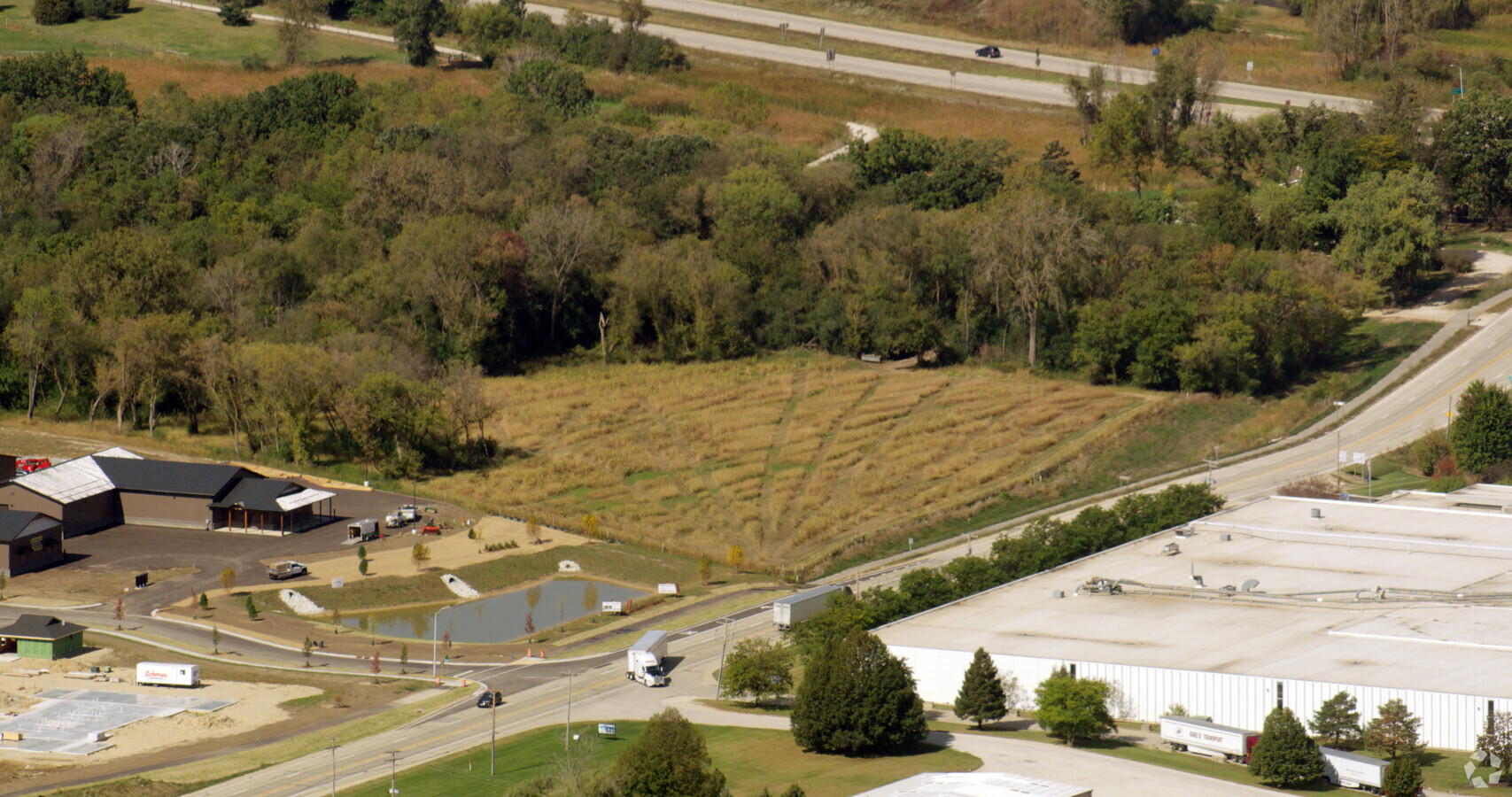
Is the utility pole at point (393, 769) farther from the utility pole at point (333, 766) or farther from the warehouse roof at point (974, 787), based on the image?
the warehouse roof at point (974, 787)

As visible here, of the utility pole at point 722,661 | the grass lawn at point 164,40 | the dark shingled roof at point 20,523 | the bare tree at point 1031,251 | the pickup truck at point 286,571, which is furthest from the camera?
the grass lawn at point 164,40

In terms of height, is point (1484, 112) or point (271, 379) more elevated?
point (1484, 112)

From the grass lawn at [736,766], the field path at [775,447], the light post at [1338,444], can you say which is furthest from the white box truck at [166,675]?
the light post at [1338,444]

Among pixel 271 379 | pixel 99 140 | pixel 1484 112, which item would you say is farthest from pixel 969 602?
pixel 99 140

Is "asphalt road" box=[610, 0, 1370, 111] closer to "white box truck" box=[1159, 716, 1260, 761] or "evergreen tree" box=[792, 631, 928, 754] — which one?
"white box truck" box=[1159, 716, 1260, 761]

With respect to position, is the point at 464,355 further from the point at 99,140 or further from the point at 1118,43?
the point at 1118,43

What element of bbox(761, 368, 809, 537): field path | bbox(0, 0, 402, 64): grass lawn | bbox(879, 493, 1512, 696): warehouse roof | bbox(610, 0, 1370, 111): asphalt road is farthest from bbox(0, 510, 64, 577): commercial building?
bbox(610, 0, 1370, 111): asphalt road
